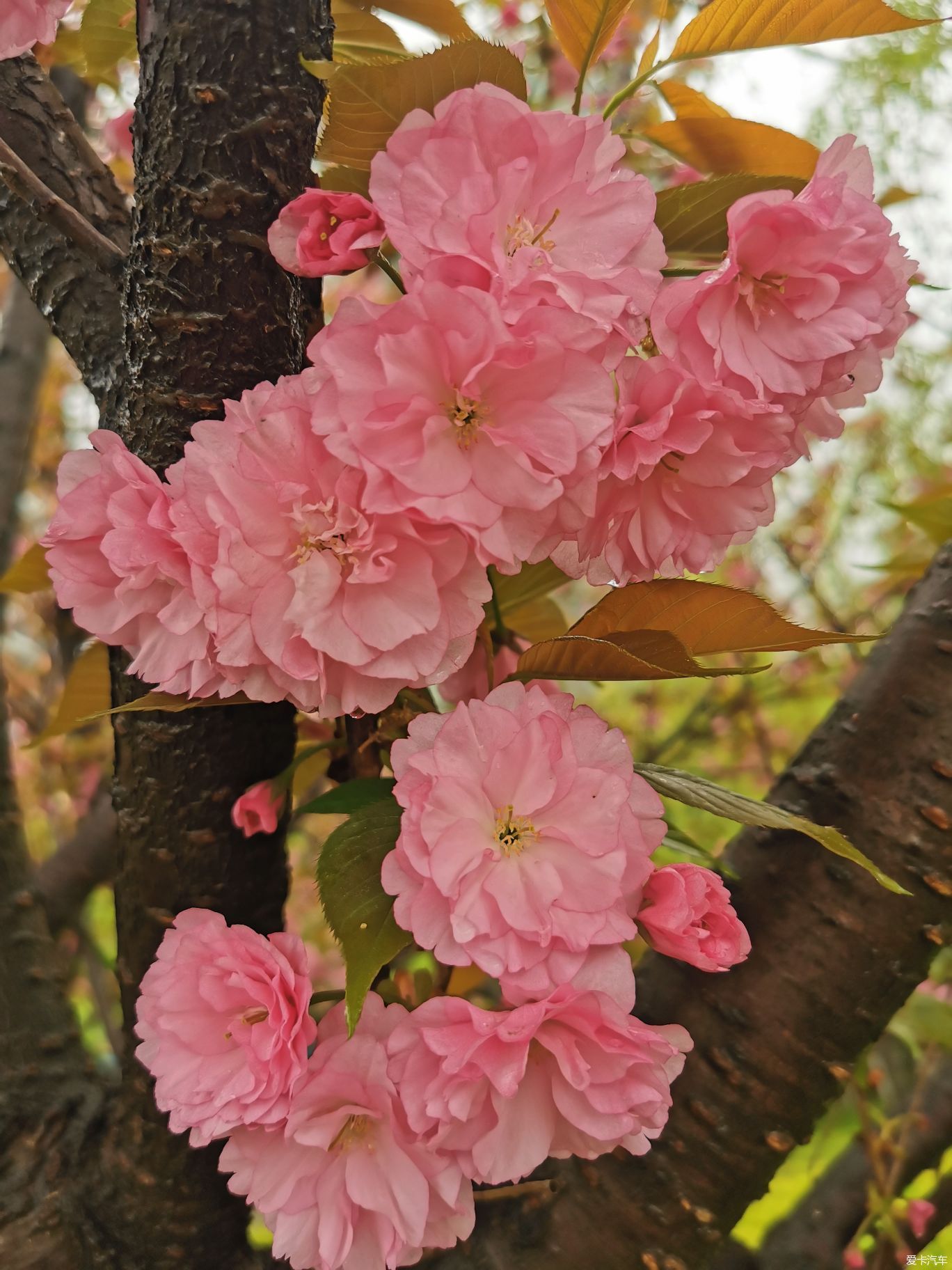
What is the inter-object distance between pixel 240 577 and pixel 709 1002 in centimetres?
49

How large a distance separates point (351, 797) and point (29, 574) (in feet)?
1.17

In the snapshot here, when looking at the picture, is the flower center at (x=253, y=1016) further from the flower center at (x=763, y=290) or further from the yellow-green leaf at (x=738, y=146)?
the yellow-green leaf at (x=738, y=146)

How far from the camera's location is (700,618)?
21.8 inches

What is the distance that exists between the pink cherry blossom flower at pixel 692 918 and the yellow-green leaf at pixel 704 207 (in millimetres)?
393

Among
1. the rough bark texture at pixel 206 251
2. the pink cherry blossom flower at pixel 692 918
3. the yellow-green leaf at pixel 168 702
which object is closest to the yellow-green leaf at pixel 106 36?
the rough bark texture at pixel 206 251

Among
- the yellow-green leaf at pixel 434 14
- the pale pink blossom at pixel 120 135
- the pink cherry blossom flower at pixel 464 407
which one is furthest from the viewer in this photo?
the pale pink blossom at pixel 120 135

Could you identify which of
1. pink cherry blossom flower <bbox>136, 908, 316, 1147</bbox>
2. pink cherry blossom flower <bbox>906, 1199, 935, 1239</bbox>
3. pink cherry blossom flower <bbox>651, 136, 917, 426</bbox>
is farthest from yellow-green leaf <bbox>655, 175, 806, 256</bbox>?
pink cherry blossom flower <bbox>906, 1199, 935, 1239</bbox>

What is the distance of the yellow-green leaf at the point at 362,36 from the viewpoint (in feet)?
2.29

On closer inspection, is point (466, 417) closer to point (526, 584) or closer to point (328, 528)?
point (328, 528)

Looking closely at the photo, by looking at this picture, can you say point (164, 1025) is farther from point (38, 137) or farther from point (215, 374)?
point (38, 137)

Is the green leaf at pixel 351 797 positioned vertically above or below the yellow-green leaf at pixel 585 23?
below

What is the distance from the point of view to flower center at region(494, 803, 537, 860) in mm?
502

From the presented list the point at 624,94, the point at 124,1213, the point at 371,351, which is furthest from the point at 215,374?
the point at 124,1213

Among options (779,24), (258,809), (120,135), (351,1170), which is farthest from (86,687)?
(120,135)
